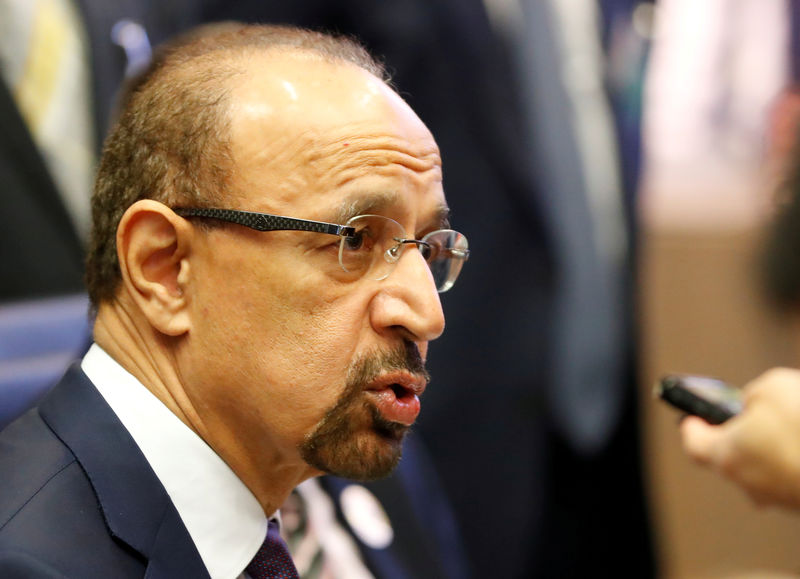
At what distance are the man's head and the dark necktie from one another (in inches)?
3.3

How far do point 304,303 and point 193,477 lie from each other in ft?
0.83

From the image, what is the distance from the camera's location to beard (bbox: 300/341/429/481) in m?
1.26

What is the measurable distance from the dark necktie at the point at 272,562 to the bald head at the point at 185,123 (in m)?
0.38

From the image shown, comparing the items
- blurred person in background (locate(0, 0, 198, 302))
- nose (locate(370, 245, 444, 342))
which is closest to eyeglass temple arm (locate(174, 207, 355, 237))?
nose (locate(370, 245, 444, 342))

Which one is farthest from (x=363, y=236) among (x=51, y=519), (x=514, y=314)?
(x=514, y=314)

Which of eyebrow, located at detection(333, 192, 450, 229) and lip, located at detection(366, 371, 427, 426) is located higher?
eyebrow, located at detection(333, 192, 450, 229)

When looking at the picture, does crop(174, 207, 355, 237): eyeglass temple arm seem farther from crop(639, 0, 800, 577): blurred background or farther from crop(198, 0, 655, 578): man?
crop(639, 0, 800, 577): blurred background

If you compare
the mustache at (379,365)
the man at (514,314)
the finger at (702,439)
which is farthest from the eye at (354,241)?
the man at (514,314)

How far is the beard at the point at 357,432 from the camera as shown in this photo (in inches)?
49.6

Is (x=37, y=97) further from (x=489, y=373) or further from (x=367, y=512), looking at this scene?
(x=489, y=373)

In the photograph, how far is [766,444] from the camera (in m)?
1.28

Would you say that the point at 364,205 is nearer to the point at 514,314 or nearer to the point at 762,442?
the point at 762,442

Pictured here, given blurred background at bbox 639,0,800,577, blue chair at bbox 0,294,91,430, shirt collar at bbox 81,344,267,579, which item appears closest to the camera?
shirt collar at bbox 81,344,267,579

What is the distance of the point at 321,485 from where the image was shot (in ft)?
5.54
